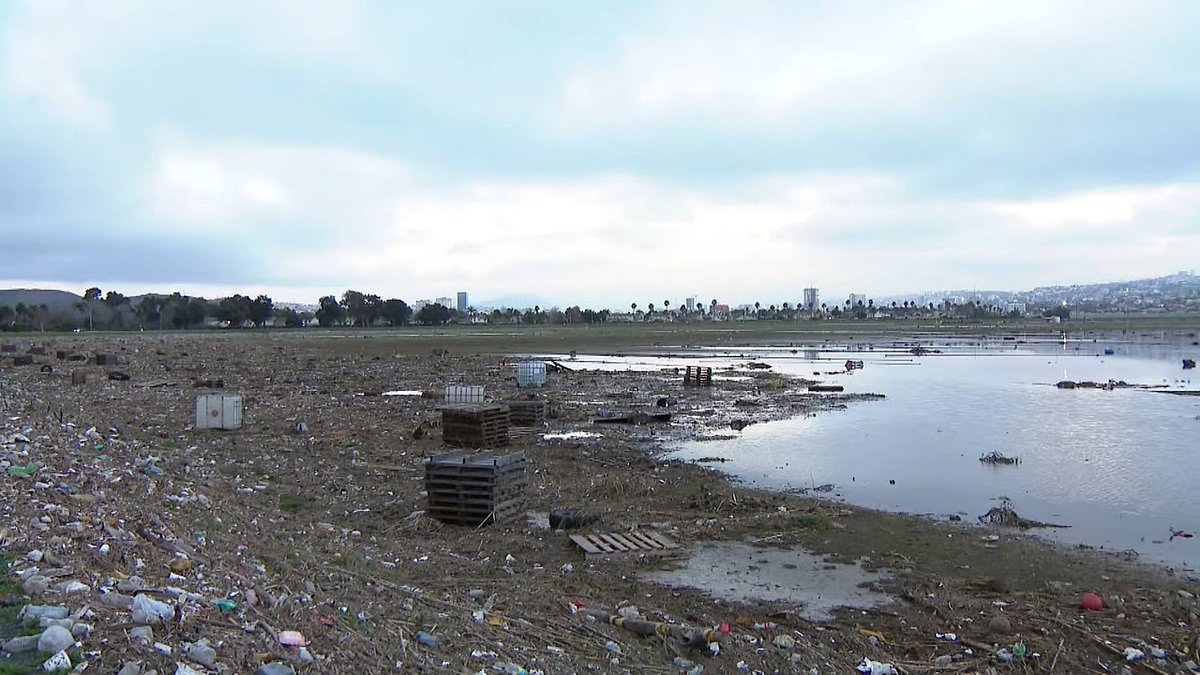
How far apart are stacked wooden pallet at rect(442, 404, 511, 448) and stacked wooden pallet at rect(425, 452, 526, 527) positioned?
7.20 meters

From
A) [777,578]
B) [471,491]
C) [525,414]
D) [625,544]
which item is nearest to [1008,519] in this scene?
[777,578]

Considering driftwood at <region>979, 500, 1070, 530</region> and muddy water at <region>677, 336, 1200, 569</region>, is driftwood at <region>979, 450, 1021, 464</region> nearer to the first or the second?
muddy water at <region>677, 336, 1200, 569</region>

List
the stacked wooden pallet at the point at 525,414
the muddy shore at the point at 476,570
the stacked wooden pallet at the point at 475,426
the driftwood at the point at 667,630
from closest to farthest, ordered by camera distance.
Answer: the muddy shore at the point at 476,570
the driftwood at the point at 667,630
the stacked wooden pallet at the point at 475,426
the stacked wooden pallet at the point at 525,414

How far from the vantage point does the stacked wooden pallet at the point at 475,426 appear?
68.2ft

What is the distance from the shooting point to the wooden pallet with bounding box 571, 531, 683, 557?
457 inches

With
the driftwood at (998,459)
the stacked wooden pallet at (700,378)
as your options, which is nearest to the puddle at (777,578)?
the driftwood at (998,459)

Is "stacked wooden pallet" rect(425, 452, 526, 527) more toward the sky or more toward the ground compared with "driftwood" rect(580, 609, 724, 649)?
more toward the sky

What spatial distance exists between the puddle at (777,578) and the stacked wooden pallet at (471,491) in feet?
10.6

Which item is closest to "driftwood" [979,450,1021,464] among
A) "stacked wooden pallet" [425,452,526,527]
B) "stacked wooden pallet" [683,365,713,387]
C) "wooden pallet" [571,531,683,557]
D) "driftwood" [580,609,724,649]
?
"wooden pallet" [571,531,683,557]

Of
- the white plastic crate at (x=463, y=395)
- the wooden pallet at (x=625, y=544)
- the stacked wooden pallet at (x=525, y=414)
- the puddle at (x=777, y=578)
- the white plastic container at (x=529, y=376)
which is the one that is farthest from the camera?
the white plastic container at (x=529, y=376)

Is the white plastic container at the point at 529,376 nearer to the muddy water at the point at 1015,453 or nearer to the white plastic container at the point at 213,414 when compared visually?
the muddy water at the point at 1015,453

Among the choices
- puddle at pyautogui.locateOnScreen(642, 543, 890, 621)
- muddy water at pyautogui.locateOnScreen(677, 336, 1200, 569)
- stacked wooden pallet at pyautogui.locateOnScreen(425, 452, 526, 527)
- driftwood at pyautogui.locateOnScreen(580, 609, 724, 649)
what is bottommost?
muddy water at pyautogui.locateOnScreen(677, 336, 1200, 569)

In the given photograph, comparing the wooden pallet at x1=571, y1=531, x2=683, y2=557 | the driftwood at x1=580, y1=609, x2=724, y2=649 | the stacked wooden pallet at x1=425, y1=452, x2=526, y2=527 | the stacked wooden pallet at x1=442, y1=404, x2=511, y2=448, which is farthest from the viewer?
the stacked wooden pallet at x1=442, y1=404, x2=511, y2=448

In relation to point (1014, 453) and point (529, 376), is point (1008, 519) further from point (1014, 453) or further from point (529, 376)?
point (529, 376)
